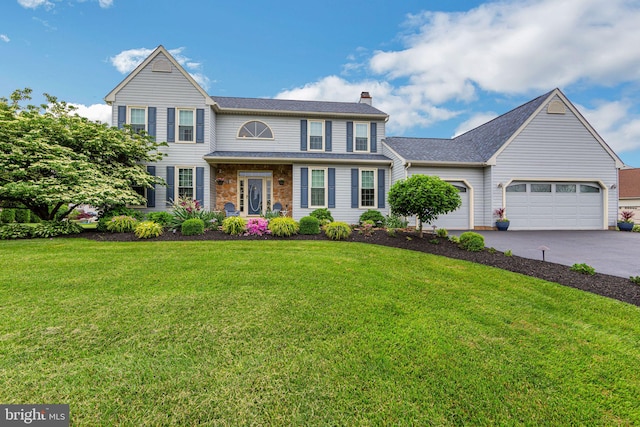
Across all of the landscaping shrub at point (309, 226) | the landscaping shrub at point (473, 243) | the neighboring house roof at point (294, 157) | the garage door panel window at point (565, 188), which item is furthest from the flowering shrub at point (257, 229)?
the garage door panel window at point (565, 188)

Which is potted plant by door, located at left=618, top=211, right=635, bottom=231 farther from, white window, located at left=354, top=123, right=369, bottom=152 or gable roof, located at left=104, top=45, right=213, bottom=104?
gable roof, located at left=104, top=45, right=213, bottom=104

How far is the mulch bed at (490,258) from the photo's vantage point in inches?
175

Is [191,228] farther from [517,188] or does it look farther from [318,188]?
[517,188]

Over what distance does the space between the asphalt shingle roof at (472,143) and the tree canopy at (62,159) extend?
11.6 metres

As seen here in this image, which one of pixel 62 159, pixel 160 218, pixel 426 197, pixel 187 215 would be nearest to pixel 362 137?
pixel 426 197

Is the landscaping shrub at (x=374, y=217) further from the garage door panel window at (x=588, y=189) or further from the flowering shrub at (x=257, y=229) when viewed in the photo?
the garage door panel window at (x=588, y=189)

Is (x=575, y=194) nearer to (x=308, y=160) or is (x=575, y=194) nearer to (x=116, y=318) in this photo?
(x=308, y=160)

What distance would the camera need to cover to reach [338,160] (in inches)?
467

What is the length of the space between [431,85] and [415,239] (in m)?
13.7

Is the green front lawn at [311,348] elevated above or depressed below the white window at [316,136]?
below

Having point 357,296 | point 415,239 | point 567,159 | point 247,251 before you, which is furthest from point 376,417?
point 567,159

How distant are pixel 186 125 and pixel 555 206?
17.7 meters

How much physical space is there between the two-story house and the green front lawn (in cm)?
768

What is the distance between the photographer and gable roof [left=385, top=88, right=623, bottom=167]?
11.9 meters
